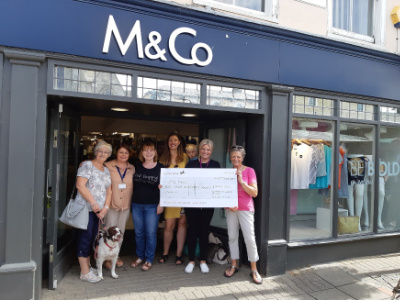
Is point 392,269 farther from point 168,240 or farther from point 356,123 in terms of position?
point 168,240

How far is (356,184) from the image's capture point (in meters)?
5.49

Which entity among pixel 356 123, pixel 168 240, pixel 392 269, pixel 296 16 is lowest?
pixel 392 269

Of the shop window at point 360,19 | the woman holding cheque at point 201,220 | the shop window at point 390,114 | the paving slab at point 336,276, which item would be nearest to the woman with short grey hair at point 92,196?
the woman holding cheque at point 201,220

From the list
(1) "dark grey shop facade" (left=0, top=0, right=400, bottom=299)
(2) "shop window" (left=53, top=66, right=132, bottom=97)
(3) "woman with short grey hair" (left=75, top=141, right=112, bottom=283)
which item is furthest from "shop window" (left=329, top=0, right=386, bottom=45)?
(3) "woman with short grey hair" (left=75, top=141, right=112, bottom=283)

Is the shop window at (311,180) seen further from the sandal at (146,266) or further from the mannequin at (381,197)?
the sandal at (146,266)

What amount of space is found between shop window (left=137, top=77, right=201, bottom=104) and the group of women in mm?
655

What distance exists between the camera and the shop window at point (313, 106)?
4.71 metres

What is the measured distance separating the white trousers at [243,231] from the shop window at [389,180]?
2.93 meters

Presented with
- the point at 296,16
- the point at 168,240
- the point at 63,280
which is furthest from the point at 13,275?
the point at 296,16

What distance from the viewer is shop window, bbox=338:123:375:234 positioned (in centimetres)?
529

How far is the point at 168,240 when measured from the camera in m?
A: 4.64

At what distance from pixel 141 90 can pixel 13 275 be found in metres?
2.43

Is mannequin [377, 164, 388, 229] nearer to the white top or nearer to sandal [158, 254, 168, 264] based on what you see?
the white top

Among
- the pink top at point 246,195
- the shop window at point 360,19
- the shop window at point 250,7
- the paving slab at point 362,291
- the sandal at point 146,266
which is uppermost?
the shop window at point 360,19
